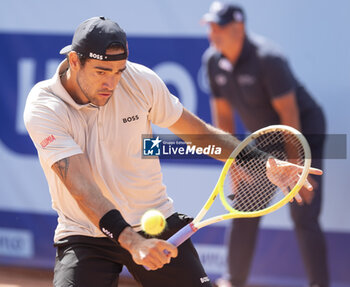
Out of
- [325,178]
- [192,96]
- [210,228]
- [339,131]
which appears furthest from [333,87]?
[210,228]

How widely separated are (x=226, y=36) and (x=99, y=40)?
222 cm

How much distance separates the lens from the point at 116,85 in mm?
3146

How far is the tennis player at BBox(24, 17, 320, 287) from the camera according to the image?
306cm

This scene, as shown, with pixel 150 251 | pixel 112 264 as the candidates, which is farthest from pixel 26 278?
pixel 150 251

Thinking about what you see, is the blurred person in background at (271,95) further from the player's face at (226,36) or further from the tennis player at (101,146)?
the tennis player at (101,146)

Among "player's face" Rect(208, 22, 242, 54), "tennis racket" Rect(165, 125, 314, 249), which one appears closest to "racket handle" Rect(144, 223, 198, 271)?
"tennis racket" Rect(165, 125, 314, 249)

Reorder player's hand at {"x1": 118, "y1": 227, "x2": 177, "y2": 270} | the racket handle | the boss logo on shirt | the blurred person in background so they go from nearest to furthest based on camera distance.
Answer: player's hand at {"x1": 118, "y1": 227, "x2": 177, "y2": 270} < the racket handle < the boss logo on shirt < the blurred person in background

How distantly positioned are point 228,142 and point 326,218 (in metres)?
1.98

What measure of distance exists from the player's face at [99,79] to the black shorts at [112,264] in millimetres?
651

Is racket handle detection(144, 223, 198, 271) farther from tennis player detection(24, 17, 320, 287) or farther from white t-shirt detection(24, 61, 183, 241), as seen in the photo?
white t-shirt detection(24, 61, 183, 241)

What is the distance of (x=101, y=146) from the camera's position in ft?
10.6

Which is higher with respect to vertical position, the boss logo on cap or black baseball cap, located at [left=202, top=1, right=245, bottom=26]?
the boss logo on cap

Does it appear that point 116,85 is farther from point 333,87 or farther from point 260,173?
point 333,87

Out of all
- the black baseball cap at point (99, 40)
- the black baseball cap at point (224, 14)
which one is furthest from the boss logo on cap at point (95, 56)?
the black baseball cap at point (224, 14)
